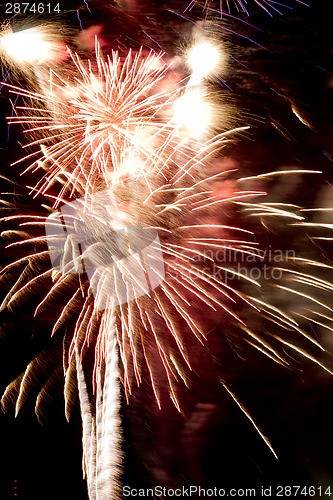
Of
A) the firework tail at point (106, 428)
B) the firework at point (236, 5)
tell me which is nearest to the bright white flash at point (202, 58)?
the firework at point (236, 5)

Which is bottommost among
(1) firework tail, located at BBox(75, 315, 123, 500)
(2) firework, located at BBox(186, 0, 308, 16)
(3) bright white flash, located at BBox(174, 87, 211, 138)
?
(1) firework tail, located at BBox(75, 315, 123, 500)

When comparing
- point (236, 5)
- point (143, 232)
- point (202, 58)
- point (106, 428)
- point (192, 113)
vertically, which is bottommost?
point (106, 428)

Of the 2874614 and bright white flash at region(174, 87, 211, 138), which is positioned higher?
the 2874614

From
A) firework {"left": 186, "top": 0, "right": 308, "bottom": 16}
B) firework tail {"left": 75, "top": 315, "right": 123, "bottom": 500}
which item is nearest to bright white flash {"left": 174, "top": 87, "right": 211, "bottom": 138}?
firework {"left": 186, "top": 0, "right": 308, "bottom": 16}

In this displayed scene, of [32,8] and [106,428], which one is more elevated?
[32,8]

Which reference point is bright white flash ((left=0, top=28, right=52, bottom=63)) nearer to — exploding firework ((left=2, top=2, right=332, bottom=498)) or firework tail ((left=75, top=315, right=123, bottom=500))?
exploding firework ((left=2, top=2, right=332, bottom=498))

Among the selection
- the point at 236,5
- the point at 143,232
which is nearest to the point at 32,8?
the point at 236,5

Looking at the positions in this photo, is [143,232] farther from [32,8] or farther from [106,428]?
[32,8]
